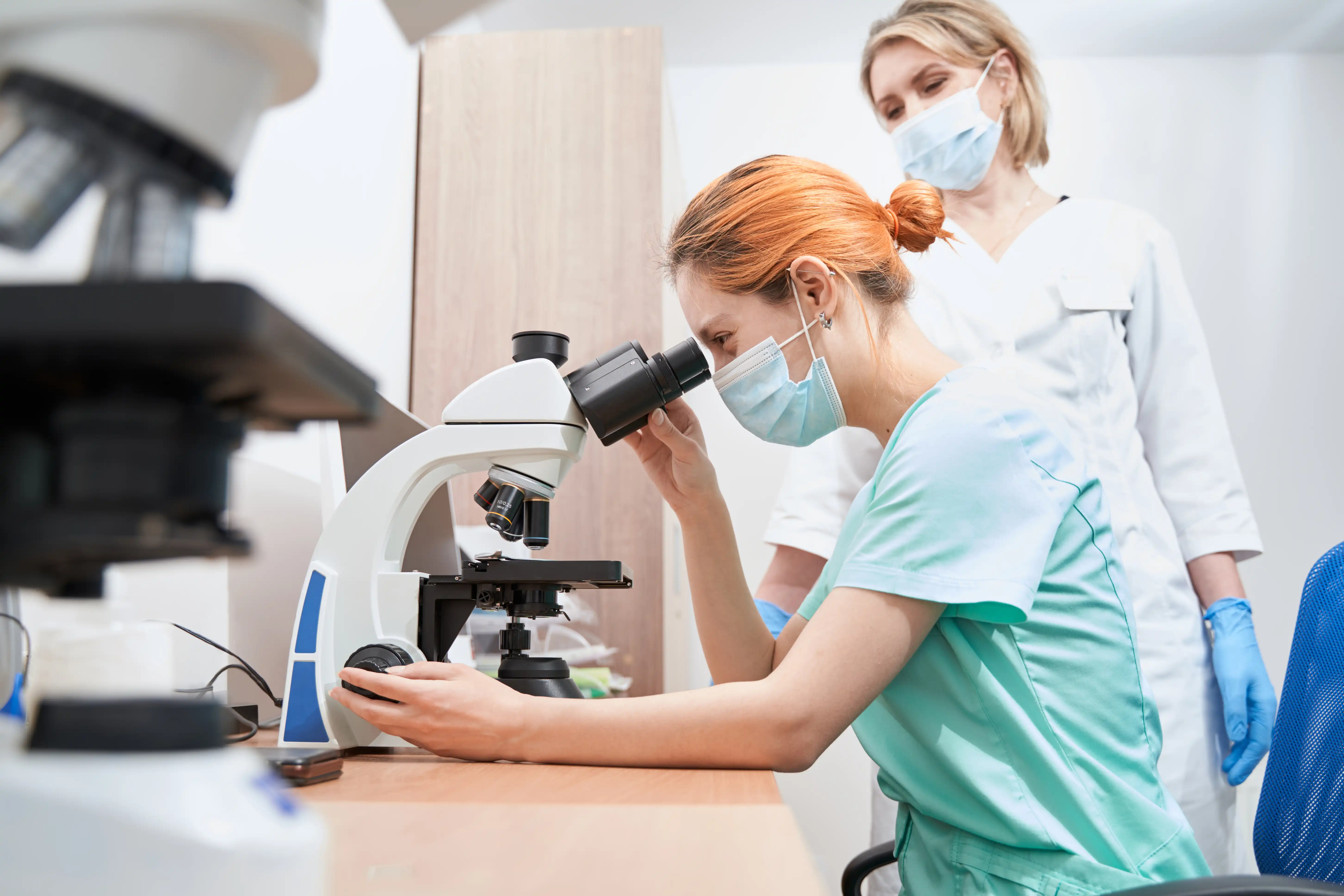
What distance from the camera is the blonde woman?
4.96 ft

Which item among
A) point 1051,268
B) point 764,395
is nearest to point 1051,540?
point 764,395

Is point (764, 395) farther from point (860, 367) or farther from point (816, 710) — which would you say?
point (816, 710)

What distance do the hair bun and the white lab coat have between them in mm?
295

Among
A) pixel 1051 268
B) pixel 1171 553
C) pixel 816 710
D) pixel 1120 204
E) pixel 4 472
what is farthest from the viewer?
pixel 1120 204

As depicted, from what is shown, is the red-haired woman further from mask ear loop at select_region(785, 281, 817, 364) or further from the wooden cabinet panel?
the wooden cabinet panel

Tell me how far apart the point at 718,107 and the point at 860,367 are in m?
2.03

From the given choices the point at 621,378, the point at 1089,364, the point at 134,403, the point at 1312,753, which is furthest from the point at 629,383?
the point at 1089,364

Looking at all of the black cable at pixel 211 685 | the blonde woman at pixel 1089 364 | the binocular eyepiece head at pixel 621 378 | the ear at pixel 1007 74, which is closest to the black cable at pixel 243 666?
the black cable at pixel 211 685

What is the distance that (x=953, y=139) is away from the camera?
1.73 meters

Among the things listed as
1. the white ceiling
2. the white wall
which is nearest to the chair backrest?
the white wall

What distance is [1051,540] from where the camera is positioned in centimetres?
91

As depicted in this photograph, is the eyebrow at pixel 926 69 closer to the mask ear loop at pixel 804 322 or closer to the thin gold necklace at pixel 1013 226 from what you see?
the thin gold necklace at pixel 1013 226

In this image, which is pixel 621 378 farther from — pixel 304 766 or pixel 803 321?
pixel 304 766

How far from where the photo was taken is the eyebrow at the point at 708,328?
1181mm
